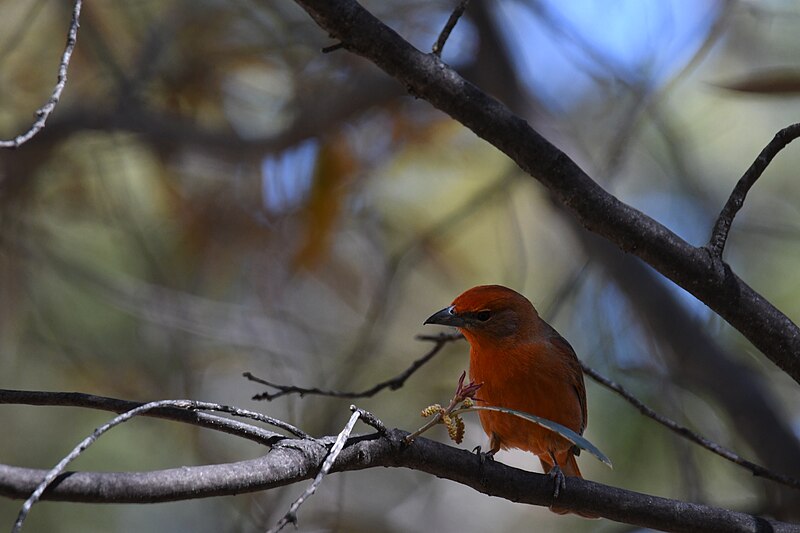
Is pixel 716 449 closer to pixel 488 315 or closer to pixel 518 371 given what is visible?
pixel 518 371

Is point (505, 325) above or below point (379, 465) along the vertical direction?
above

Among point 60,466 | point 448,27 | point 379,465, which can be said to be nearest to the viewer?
point 60,466

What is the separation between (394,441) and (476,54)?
4338 millimetres

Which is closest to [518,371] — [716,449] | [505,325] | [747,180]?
[505,325]

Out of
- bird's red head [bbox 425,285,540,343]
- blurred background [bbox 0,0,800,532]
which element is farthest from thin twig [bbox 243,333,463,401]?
blurred background [bbox 0,0,800,532]

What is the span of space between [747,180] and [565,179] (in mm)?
621

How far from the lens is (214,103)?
6980mm

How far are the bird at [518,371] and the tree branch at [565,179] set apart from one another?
143 cm

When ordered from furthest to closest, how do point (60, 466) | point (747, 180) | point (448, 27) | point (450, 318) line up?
point (450, 318)
point (747, 180)
point (448, 27)
point (60, 466)

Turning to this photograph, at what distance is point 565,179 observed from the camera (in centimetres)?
282

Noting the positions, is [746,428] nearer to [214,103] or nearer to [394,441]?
[394,441]

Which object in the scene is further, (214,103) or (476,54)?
(214,103)

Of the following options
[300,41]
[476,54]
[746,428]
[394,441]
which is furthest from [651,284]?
[394,441]

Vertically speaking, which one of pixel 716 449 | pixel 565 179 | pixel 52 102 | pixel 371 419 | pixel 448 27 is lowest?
pixel 371 419
